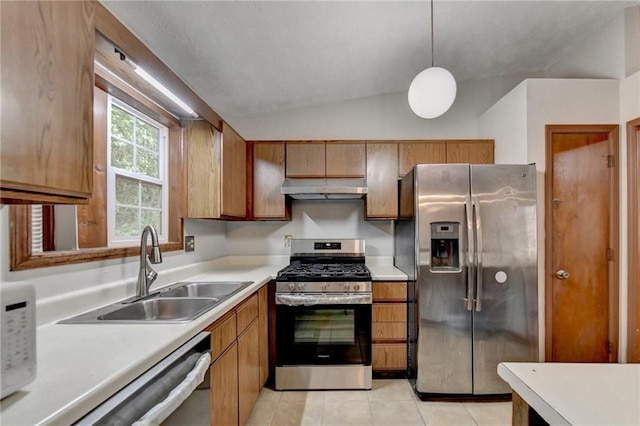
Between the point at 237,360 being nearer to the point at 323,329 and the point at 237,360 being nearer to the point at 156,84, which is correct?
the point at 323,329

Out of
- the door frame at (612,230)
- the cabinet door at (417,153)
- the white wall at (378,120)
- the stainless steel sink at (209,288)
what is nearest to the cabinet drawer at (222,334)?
the stainless steel sink at (209,288)

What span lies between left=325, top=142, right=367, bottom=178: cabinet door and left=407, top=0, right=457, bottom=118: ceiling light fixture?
0.80 metres

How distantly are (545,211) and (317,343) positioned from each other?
6.99 ft

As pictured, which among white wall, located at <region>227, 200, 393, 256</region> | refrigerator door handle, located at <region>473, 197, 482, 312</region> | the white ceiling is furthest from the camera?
white wall, located at <region>227, 200, 393, 256</region>

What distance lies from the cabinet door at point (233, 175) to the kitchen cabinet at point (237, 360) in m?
0.75

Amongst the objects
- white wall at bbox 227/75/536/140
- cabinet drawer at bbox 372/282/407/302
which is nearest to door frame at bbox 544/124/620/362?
white wall at bbox 227/75/536/140

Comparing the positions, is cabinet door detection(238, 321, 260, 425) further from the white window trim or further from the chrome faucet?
the white window trim

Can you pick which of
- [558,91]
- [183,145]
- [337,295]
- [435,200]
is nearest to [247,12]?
[183,145]

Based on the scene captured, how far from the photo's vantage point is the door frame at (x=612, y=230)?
7.84ft

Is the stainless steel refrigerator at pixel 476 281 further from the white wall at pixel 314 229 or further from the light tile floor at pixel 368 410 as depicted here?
the white wall at pixel 314 229

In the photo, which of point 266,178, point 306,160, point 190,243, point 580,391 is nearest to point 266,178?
point 266,178

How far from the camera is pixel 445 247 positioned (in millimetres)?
2385

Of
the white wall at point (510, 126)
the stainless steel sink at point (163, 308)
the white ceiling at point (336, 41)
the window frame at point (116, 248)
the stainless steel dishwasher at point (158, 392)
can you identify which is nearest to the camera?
the stainless steel dishwasher at point (158, 392)

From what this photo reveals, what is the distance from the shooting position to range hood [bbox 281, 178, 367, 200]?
2736 mm
